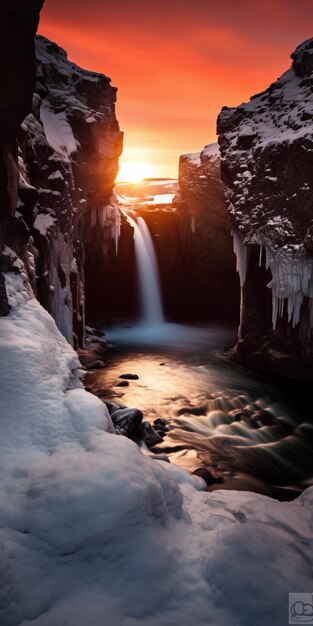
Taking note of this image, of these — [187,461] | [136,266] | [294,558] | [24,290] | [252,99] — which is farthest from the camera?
[136,266]

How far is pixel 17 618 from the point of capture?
2332 mm

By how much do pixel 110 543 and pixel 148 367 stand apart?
12615 millimetres

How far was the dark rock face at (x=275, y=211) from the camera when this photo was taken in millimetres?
11938

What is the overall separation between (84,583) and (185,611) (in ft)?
2.57

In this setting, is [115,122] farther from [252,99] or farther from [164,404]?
[164,404]

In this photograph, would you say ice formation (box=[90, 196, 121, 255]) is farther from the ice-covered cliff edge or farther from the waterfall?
the waterfall

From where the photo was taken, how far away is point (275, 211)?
12578mm

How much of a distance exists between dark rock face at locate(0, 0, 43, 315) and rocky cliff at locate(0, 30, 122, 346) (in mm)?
793

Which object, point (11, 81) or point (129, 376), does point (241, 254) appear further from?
point (11, 81)

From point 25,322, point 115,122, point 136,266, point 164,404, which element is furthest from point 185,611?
point 136,266

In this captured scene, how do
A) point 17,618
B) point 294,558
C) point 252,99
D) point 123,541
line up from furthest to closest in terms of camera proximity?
1. point 252,99
2. point 294,558
3. point 123,541
4. point 17,618

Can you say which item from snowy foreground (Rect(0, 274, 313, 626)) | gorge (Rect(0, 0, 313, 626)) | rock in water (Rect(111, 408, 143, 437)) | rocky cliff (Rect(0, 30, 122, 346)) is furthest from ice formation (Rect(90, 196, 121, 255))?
snowy foreground (Rect(0, 274, 313, 626))

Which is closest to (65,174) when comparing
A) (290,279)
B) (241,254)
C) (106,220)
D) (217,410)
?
(106,220)

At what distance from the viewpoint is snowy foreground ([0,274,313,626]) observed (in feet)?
8.25
